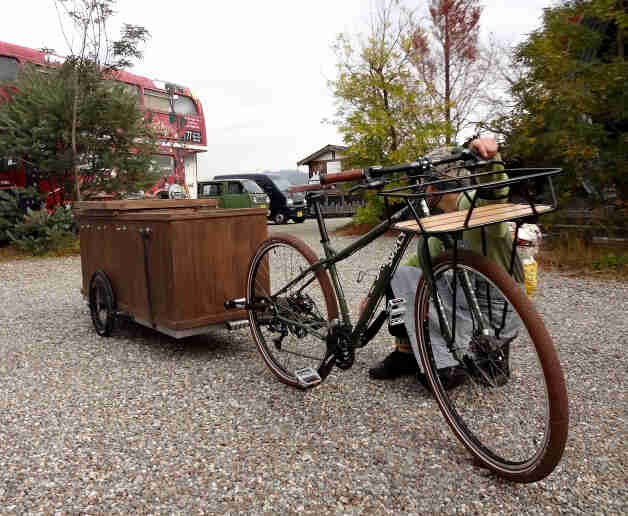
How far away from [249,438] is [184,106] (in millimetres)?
12562

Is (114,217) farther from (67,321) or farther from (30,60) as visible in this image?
(30,60)

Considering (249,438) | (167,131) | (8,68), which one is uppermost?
(8,68)

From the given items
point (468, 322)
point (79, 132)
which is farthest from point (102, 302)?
point (79, 132)

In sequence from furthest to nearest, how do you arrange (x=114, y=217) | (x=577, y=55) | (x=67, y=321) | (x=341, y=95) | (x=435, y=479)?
(x=341, y=95) → (x=577, y=55) → (x=67, y=321) → (x=114, y=217) → (x=435, y=479)

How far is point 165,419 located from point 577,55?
8599mm

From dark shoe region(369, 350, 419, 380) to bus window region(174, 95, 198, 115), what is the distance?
11.8 m

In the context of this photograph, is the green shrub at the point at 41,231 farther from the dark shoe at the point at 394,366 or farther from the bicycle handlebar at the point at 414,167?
the bicycle handlebar at the point at 414,167

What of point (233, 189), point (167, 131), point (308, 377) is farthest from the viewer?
point (233, 189)

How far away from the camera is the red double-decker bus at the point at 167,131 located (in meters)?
11.1

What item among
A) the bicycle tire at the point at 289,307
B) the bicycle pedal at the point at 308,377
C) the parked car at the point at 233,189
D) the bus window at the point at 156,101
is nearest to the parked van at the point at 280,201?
the parked car at the point at 233,189

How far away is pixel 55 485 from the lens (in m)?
2.29

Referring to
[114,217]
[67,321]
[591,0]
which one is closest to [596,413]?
[114,217]

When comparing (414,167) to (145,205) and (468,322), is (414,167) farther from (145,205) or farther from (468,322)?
(145,205)

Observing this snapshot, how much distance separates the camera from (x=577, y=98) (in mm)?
7383
